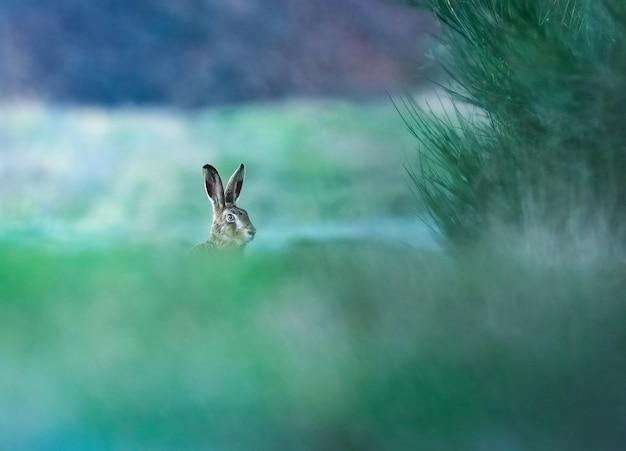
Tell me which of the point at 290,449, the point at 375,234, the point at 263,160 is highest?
the point at 263,160

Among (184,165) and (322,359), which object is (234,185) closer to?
(184,165)

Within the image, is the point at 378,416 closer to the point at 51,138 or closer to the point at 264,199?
the point at 264,199

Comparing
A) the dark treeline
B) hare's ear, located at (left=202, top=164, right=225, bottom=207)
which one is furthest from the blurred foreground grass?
the dark treeline

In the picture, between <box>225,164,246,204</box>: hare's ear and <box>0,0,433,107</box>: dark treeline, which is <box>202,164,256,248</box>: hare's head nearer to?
<box>225,164,246,204</box>: hare's ear

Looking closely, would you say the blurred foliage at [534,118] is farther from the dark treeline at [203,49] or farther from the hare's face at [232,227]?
the hare's face at [232,227]

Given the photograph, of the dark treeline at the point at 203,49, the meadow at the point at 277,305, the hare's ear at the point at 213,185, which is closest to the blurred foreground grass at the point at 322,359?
the meadow at the point at 277,305

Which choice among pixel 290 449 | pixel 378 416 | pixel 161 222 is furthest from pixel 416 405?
pixel 161 222
